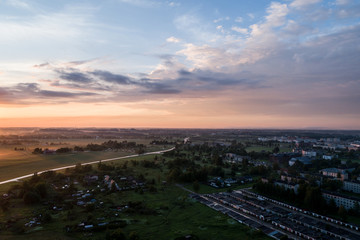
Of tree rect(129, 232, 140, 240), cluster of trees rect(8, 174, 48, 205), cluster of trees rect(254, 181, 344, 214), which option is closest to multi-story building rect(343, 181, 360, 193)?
cluster of trees rect(254, 181, 344, 214)

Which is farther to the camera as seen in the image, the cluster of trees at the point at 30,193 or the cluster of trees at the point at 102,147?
the cluster of trees at the point at 102,147

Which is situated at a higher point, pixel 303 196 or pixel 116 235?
pixel 303 196

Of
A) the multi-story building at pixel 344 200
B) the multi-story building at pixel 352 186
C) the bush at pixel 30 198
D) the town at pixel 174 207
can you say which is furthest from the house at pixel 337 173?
the bush at pixel 30 198

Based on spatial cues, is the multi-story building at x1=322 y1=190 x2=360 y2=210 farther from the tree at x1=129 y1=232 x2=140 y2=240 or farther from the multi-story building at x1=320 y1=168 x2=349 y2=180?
the tree at x1=129 y1=232 x2=140 y2=240

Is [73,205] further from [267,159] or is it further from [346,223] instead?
[267,159]

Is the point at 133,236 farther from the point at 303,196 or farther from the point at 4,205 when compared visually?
the point at 303,196

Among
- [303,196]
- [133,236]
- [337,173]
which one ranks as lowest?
[133,236]

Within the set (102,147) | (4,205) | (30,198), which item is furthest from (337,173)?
(102,147)

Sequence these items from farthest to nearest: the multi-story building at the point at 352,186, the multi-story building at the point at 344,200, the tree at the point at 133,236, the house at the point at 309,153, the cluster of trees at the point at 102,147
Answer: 1. the cluster of trees at the point at 102,147
2. the house at the point at 309,153
3. the multi-story building at the point at 352,186
4. the multi-story building at the point at 344,200
5. the tree at the point at 133,236

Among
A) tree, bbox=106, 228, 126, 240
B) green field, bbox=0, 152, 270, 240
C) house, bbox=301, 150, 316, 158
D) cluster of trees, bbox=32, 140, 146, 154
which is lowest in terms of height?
green field, bbox=0, 152, 270, 240

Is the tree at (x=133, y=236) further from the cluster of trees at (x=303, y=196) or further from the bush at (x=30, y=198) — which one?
the cluster of trees at (x=303, y=196)

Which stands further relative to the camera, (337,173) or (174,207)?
(337,173)
